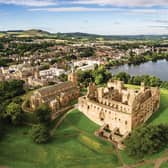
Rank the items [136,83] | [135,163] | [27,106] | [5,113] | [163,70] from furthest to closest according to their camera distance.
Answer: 1. [163,70]
2. [136,83]
3. [27,106]
4. [5,113]
5. [135,163]

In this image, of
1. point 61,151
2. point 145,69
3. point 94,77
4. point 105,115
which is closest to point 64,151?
point 61,151

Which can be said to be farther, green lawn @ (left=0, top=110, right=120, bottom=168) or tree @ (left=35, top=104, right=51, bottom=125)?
tree @ (left=35, top=104, right=51, bottom=125)

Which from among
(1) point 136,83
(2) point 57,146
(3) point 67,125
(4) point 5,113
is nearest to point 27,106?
(4) point 5,113

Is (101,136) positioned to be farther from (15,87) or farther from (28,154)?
(15,87)

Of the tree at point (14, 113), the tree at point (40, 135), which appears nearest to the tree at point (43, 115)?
the tree at point (14, 113)

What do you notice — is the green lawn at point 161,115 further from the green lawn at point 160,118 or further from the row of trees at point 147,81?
the row of trees at point 147,81

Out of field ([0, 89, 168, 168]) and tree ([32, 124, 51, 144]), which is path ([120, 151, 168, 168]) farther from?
tree ([32, 124, 51, 144])

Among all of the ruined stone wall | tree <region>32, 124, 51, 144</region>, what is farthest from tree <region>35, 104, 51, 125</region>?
the ruined stone wall
